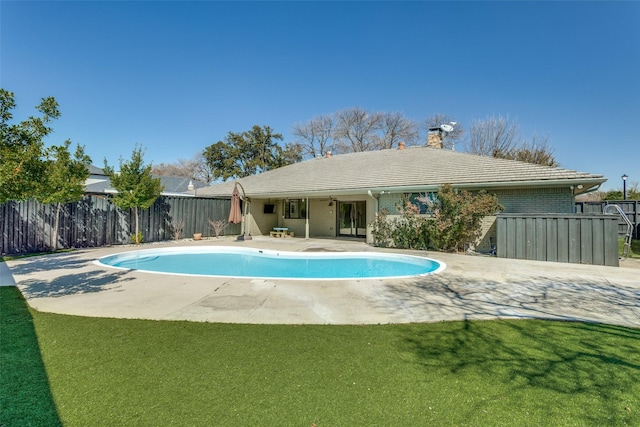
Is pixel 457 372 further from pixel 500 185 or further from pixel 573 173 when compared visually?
pixel 573 173

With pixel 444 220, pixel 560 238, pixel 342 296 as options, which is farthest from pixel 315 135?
pixel 342 296

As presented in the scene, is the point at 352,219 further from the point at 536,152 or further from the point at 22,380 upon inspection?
the point at 536,152

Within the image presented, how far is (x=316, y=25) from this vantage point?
1502 cm

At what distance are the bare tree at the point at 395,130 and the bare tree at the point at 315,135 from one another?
256 inches

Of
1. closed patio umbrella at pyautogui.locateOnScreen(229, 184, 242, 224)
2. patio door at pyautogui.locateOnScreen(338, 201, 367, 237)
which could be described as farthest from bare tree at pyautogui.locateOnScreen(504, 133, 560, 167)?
closed patio umbrella at pyautogui.locateOnScreen(229, 184, 242, 224)

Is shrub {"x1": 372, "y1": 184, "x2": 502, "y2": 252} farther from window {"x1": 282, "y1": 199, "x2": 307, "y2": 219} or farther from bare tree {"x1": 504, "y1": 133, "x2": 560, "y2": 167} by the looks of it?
bare tree {"x1": 504, "y1": 133, "x2": 560, "y2": 167}

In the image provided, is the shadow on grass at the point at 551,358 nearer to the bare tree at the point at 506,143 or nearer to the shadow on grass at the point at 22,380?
the shadow on grass at the point at 22,380

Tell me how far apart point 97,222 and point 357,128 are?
28.8 m

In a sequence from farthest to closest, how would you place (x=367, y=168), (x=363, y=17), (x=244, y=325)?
(x=367, y=168) → (x=363, y=17) → (x=244, y=325)

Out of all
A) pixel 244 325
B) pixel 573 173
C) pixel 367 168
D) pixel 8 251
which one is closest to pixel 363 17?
pixel 367 168

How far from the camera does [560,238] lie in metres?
9.86

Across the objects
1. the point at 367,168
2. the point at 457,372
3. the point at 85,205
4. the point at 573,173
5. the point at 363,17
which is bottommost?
the point at 457,372

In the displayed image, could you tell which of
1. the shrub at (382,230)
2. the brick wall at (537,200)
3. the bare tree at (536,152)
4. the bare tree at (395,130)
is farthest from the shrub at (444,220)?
the bare tree at (395,130)

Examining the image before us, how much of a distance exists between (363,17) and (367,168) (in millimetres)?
7460
